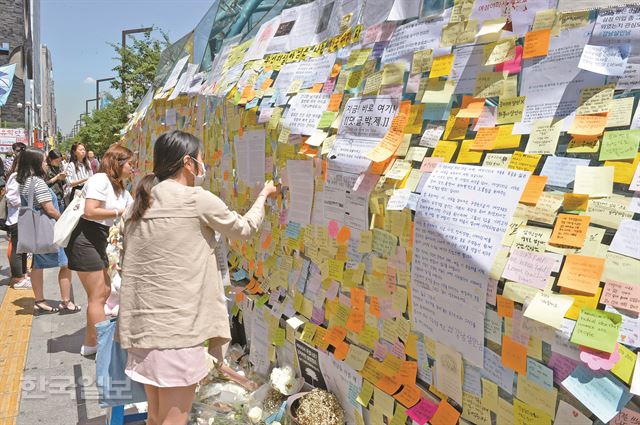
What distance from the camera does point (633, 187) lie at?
1458 mm

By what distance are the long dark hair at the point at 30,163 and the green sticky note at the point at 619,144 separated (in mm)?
5257

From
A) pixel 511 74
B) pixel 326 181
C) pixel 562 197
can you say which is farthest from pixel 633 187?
pixel 326 181

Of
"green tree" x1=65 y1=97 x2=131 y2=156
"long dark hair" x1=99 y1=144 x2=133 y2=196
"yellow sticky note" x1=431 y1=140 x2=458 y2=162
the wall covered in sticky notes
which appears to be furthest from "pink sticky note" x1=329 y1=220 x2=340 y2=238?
"green tree" x1=65 y1=97 x2=131 y2=156

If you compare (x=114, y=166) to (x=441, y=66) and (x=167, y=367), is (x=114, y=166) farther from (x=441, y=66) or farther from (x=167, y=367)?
(x=441, y=66)

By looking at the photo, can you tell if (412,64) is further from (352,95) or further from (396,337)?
(396,337)

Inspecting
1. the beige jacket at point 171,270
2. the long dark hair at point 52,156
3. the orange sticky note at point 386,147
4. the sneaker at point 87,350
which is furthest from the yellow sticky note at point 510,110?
the long dark hair at point 52,156

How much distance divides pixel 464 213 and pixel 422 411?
33.0 inches

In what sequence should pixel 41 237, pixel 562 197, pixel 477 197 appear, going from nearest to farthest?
pixel 562 197 < pixel 477 197 < pixel 41 237

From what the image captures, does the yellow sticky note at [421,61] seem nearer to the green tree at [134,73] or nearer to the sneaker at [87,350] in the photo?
the sneaker at [87,350]

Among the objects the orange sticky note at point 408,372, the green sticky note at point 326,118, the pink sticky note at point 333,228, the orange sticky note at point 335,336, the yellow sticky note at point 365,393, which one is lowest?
the yellow sticky note at point 365,393

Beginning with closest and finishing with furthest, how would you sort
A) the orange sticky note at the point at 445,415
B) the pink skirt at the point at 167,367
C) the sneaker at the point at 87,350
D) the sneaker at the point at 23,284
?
the orange sticky note at the point at 445,415 → the pink skirt at the point at 167,367 → the sneaker at the point at 87,350 → the sneaker at the point at 23,284

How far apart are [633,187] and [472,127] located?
25.1 inches

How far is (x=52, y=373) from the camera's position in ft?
13.3

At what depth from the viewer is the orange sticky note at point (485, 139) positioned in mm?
1850
